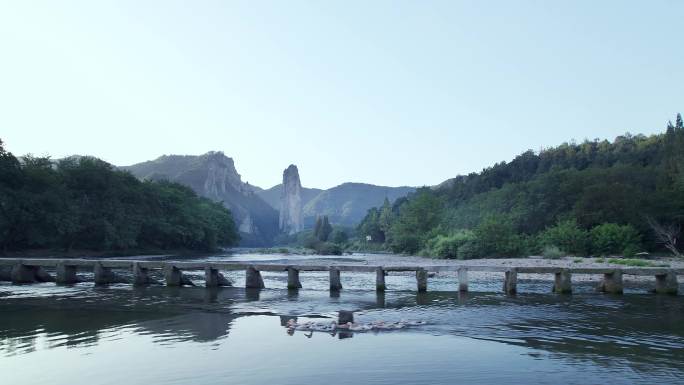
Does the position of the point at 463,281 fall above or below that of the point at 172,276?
below

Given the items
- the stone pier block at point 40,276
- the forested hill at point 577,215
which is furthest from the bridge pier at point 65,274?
the forested hill at point 577,215

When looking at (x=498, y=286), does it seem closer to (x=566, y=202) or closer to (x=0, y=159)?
(x=566, y=202)

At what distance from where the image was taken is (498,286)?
3084cm

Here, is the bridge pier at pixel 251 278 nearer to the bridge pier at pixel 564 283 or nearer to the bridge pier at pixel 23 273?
the bridge pier at pixel 23 273

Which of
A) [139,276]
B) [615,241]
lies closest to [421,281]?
[139,276]

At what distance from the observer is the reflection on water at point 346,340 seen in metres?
11.3

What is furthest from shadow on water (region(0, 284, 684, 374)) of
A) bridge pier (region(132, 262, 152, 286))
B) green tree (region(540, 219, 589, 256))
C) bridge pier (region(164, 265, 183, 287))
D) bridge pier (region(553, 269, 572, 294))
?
green tree (region(540, 219, 589, 256))

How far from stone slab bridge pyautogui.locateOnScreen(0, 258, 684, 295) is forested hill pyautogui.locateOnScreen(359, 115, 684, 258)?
33.5 m

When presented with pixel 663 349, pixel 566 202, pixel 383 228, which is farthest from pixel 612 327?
pixel 383 228

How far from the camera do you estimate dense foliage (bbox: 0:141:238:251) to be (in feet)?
209

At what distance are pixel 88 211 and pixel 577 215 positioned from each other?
71938 mm

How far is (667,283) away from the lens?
85.5ft

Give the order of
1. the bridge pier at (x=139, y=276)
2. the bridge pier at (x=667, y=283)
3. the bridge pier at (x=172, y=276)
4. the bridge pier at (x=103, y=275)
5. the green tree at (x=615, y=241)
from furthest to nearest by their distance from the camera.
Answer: the green tree at (x=615, y=241), the bridge pier at (x=103, y=275), the bridge pier at (x=139, y=276), the bridge pier at (x=172, y=276), the bridge pier at (x=667, y=283)

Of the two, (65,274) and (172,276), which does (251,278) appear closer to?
(172,276)
